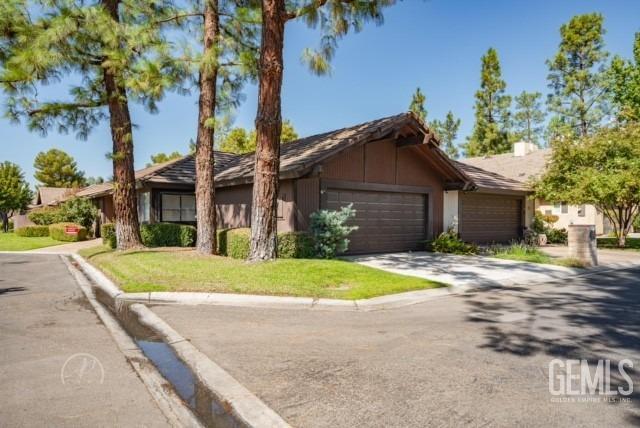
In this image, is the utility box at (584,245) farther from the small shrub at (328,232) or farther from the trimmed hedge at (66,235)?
the trimmed hedge at (66,235)

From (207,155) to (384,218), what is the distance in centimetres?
702

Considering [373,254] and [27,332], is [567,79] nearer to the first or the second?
[373,254]

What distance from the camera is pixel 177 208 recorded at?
19109mm

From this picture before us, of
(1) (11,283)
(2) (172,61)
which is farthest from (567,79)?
(1) (11,283)

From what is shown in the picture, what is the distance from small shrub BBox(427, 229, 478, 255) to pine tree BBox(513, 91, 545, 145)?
3790 centimetres

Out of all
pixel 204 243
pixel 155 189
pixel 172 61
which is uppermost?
pixel 172 61

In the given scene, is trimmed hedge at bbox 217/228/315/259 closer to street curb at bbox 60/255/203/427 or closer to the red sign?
street curb at bbox 60/255/203/427

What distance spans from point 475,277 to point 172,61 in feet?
34.4

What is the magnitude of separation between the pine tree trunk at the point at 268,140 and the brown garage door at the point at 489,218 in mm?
10559

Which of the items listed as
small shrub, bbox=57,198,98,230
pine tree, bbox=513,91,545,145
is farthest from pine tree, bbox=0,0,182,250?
pine tree, bbox=513,91,545,145

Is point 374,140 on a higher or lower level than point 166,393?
higher

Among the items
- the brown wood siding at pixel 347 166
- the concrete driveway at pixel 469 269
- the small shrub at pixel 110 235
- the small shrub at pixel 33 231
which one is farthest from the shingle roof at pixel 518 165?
the small shrub at pixel 33 231

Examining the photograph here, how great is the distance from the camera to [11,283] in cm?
949

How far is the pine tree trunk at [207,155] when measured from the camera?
1250 centimetres
